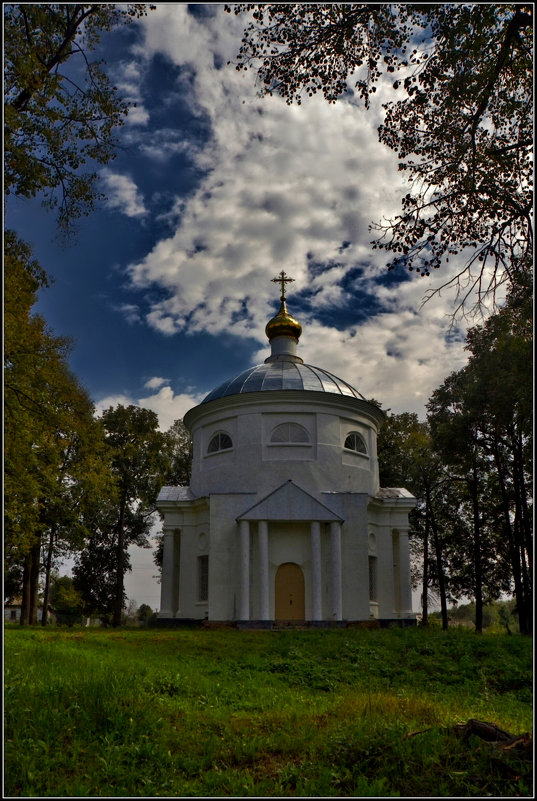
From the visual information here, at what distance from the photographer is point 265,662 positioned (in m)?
13.0

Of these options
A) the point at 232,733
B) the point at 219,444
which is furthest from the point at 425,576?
the point at 232,733

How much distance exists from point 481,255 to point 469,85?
2.09 metres

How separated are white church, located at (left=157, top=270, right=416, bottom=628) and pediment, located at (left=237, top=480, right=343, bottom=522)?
1.3 inches

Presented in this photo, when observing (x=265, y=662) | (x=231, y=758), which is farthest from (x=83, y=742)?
(x=265, y=662)

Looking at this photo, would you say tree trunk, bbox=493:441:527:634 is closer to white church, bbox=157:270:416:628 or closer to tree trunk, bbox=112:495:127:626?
white church, bbox=157:270:416:628

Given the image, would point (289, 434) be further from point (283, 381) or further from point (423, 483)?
point (423, 483)

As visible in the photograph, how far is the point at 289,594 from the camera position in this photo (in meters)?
23.0

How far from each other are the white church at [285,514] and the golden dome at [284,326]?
2.25m

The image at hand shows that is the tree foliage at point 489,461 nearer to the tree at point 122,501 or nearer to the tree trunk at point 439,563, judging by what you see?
→ the tree trunk at point 439,563

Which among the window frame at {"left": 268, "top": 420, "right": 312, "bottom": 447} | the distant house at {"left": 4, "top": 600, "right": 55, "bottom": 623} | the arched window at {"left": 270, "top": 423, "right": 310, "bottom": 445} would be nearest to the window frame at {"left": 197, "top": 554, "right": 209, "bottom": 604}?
the window frame at {"left": 268, "top": 420, "right": 312, "bottom": 447}

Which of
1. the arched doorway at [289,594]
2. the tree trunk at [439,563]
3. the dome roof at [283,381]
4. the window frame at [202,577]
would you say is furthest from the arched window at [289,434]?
the tree trunk at [439,563]

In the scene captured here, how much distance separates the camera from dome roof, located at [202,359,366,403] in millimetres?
25688

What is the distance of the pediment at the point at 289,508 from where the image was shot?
75.0 ft

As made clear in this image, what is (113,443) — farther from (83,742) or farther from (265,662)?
(83,742)
